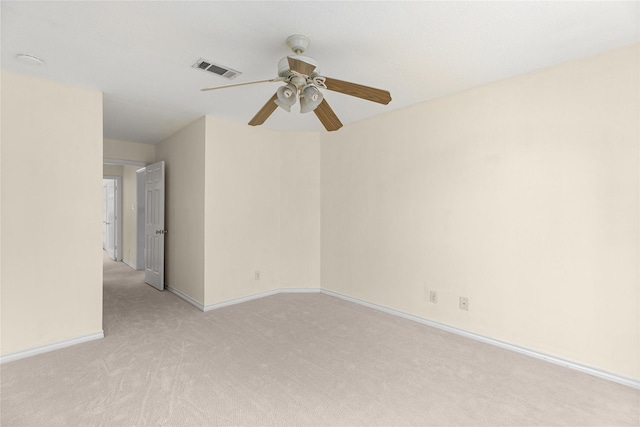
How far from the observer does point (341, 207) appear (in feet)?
14.3

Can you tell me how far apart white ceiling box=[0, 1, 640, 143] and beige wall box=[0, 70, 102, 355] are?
0.25 meters

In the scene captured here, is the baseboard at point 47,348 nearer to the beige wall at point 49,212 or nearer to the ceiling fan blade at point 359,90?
the beige wall at point 49,212

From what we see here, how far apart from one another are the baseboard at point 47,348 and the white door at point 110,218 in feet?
18.1

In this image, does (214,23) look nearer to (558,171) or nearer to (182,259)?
(558,171)

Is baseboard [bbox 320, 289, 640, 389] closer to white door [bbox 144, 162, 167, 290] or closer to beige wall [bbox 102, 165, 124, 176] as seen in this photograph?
white door [bbox 144, 162, 167, 290]

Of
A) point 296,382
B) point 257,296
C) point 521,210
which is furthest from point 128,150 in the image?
point 521,210

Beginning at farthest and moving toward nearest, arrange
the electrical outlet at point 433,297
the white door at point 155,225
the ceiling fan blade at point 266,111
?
1. the white door at point 155,225
2. the electrical outlet at point 433,297
3. the ceiling fan blade at point 266,111

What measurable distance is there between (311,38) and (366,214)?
2381 millimetres

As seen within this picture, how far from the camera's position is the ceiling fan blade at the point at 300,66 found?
1854 millimetres

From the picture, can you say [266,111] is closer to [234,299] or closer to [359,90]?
[359,90]

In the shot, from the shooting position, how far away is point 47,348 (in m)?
2.72

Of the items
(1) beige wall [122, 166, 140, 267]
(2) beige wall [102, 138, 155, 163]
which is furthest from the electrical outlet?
(1) beige wall [122, 166, 140, 267]

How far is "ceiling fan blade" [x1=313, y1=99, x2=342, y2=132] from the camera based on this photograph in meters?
2.43

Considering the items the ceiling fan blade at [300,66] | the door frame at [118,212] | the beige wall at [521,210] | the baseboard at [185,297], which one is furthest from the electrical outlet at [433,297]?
the door frame at [118,212]
